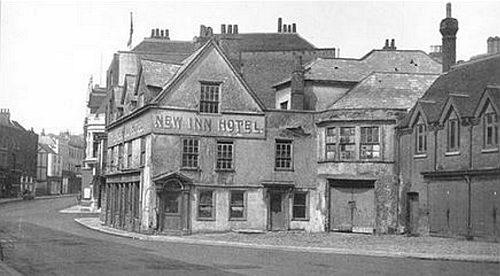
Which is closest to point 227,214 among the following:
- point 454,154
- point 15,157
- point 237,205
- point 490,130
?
point 237,205

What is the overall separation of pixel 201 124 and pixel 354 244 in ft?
43.2

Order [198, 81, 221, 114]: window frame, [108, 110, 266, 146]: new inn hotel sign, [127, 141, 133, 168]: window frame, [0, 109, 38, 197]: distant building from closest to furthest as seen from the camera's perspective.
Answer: [108, 110, 266, 146]: new inn hotel sign → [198, 81, 221, 114]: window frame → [127, 141, 133, 168]: window frame → [0, 109, 38, 197]: distant building

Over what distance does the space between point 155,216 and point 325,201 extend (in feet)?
32.8

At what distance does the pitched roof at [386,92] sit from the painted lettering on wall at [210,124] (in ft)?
16.1

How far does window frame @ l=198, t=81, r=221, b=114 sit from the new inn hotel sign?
392mm

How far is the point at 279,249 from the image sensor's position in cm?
3114

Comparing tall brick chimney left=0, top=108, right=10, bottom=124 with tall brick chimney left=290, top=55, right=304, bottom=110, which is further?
tall brick chimney left=0, top=108, right=10, bottom=124

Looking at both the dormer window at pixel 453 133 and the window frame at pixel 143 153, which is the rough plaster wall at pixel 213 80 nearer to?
the window frame at pixel 143 153

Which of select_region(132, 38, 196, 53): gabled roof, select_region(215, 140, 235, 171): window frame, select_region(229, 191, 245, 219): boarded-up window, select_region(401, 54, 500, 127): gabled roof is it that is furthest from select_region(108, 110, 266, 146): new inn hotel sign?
select_region(132, 38, 196, 53): gabled roof

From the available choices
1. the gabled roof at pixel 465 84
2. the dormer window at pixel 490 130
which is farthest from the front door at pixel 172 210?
the dormer window at pixel 490 130

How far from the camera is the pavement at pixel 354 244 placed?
27745 mm

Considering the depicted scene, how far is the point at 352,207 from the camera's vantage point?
41344 mm

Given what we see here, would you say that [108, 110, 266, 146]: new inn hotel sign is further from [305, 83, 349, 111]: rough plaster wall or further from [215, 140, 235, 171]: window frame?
[305, 83, 349, 111]: rough plaster wall

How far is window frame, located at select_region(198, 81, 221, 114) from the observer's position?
4247 cm
